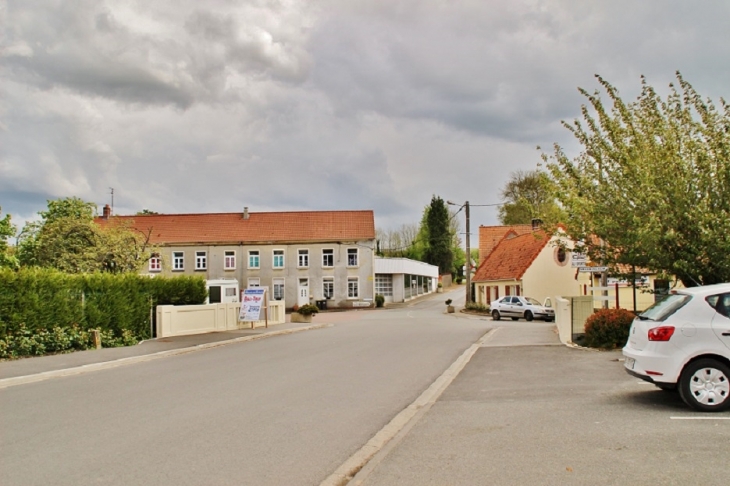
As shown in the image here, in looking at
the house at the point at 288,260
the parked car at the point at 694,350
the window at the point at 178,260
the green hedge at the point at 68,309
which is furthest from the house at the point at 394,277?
the parked car at the point at 694,350

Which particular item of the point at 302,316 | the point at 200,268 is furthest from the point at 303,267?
the point at 302,316

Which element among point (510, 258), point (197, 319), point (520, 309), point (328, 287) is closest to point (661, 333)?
point (197, 319)

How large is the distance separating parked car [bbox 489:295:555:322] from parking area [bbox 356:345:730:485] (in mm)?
30697

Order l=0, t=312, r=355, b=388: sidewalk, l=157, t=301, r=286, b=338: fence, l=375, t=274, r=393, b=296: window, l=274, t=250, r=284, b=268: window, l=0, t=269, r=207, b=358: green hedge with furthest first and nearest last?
l=375, t=274, r=393, b=296: window < l=274, t=250, r=284, b=268: window < l=157, t=301, r=286, b=338: fence < l=0, t=269, r=207, b=358: green hedge < l=0, t=312, r=355, b=388: sidewalk

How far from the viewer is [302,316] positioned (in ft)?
132

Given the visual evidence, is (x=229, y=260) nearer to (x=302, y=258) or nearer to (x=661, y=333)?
(x=302, y=258)

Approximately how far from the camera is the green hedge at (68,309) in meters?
18.7

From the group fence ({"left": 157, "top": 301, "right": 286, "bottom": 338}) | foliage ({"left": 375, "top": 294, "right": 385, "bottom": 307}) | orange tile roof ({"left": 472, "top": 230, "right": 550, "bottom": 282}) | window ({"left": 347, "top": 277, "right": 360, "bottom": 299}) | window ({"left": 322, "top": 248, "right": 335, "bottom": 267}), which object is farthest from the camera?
foliage ({"left": 375, "top": 294, "right": 385, "bottom": 307})

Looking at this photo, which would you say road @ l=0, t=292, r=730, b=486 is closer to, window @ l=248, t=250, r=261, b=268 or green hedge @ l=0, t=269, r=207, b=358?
green hedge @ l=0, t=269, r=207, b=358

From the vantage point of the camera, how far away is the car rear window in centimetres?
937

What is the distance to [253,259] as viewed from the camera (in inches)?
2586

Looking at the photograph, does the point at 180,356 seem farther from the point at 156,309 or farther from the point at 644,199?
the point at 644,199

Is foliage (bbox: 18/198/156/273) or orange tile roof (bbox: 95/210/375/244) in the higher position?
orange tile roof (bbox: 95/210/375/244)

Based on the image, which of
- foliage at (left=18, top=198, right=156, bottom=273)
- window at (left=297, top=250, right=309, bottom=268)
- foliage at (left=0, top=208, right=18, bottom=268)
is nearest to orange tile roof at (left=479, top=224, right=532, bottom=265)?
window at (left=297, top=250, right=309, bottom=268)
